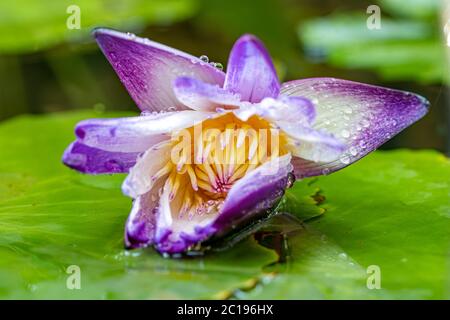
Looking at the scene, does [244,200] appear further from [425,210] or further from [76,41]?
[76,41]

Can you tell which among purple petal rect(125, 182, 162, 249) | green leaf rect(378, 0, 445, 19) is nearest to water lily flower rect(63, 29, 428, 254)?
purple petal rect(125, 182, 162, 249)

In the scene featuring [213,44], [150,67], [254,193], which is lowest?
[213,44]

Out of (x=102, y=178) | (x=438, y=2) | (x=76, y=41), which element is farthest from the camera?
(x=76, y=41)

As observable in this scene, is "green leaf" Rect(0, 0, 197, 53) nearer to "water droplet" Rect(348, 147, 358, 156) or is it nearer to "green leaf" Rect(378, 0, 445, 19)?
"green leaf" Rect(378, 0, 445, 19)

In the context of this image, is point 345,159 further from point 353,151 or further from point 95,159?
point 95,159

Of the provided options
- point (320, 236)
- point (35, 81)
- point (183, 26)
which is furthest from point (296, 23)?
point (320, 236)

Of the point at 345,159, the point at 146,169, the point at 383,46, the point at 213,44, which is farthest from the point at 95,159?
the point at 213,44

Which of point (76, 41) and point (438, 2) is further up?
point (438, 2)
